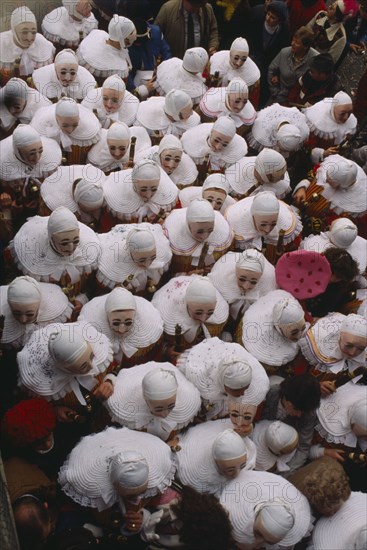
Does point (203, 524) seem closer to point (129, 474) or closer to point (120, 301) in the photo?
point (129, 474)

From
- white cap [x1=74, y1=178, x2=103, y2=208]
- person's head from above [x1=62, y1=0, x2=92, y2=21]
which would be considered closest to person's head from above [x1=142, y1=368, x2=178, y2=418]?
white cap [x1=74, y1=178, x2=103, y2=208]

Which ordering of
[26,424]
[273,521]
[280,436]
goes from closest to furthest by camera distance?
[273,521] → [26,424] → [280,436]

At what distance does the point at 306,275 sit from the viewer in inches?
209

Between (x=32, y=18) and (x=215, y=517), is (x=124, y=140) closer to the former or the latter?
(x=32, y=18)

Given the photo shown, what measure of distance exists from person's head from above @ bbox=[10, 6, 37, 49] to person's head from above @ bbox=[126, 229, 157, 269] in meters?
2.82

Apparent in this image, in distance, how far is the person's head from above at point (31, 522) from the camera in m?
3.54

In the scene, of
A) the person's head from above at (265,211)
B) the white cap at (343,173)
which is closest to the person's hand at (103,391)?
the person's head from above at (265,211)

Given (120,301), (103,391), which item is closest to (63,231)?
(120,301)

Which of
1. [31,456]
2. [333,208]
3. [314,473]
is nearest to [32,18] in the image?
[333,208]

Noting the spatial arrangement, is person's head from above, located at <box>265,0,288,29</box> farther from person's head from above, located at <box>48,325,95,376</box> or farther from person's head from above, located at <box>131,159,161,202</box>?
person's head from above, located at <box>48,325,95,376</box>

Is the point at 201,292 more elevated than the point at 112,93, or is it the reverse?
the point at 112,93

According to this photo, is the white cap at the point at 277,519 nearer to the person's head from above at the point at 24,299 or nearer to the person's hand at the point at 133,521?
the person's hand at the point at 133,521

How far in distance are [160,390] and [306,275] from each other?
6.04 feet

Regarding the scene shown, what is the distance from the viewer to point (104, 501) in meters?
3.92
